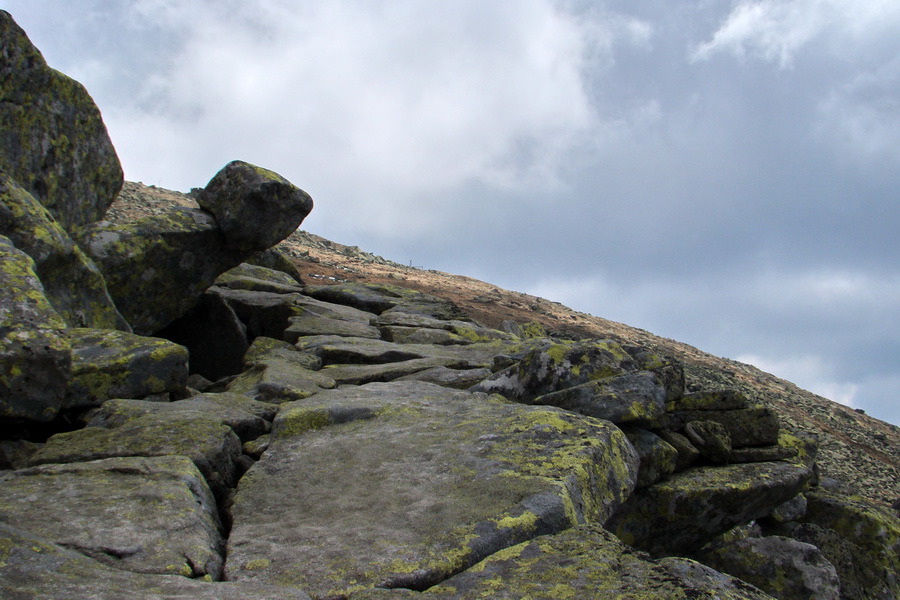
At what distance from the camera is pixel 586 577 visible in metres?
4.33

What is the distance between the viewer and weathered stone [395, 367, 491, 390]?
39.6 feet

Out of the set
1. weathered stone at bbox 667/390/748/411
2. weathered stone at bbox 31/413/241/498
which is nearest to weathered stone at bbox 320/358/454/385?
weathered stone at bbox 31/413/241/498

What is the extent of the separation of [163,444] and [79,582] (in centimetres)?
378

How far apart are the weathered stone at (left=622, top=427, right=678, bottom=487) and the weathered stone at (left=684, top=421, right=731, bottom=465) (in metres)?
1.38

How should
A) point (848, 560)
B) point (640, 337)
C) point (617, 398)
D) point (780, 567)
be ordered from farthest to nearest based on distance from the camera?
point (640, 337)
point (848, 560)
point (780, 567)
point (617, 398)

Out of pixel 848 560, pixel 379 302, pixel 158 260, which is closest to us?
pixel 848 560

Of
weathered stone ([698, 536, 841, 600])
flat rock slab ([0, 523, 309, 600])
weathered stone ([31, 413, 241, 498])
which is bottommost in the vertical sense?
flat rock slab ([0, 523, 309, 600])

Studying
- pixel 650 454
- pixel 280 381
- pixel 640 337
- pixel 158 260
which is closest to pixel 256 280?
pixel 158 260

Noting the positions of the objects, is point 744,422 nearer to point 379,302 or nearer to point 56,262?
point 56,262

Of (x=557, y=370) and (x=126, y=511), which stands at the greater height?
(x=557, y=370)

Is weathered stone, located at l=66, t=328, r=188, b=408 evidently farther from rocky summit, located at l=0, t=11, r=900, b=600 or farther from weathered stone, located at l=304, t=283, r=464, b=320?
weathered stone, located at l=304, t=283, r=464, b=320

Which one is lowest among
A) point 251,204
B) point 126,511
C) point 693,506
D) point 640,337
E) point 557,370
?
point 126,511

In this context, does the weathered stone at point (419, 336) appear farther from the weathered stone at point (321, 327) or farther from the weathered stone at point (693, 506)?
the weathered stone at point (693, 506)

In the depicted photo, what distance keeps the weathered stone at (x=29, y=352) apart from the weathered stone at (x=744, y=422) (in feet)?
30.7
